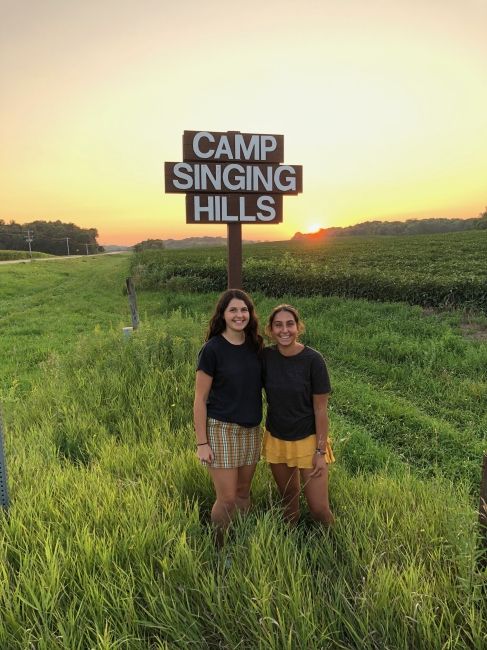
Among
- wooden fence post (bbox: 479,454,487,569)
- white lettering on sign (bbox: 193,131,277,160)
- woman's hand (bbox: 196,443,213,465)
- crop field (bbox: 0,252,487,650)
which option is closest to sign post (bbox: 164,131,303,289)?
white lettering on sign (bbox: 193,131,277,160)

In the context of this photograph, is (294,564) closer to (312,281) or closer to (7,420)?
(7,420)

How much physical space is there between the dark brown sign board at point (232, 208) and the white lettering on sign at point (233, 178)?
0.10 meters

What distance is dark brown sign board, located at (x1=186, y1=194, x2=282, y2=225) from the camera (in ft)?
19.2

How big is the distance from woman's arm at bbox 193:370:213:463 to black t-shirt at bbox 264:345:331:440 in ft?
1.25

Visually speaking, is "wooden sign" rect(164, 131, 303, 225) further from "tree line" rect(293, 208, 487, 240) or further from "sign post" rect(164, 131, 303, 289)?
"tree line" rect(293, 208, 487, 240)

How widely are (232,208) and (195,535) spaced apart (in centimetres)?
440

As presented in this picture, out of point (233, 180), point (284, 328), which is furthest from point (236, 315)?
point (233, 180)

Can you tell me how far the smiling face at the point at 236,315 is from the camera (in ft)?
8.80

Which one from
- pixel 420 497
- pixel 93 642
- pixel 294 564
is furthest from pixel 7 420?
pixel 420 497

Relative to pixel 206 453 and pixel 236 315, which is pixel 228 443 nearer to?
pixel 206 453

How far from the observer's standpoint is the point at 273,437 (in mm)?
2801

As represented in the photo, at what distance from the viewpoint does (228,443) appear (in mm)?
2689

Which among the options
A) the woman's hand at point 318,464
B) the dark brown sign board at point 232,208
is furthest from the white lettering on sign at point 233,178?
the woman's hand at point 318,464

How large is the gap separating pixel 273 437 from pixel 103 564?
117 centimetres
